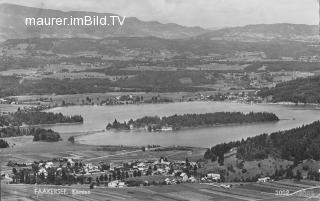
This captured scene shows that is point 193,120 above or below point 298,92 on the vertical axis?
below

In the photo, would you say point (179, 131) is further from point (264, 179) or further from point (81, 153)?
point (264, 179)

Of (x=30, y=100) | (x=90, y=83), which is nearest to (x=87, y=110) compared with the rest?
(x=30, y=100)

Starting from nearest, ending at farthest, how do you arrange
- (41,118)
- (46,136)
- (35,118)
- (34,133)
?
1. (46,136)
2. (34,133)
3. (35,118)
4. (41,118)

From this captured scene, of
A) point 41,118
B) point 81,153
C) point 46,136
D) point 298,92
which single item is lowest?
point 81,153

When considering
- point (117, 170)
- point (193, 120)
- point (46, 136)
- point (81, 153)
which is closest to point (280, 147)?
point (117, 170)

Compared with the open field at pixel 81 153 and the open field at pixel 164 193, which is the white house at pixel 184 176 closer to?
the open field at pixel 164 193

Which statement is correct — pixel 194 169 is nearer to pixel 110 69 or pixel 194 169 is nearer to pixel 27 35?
pixel 110 69

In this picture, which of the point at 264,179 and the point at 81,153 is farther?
the point at 81,153
